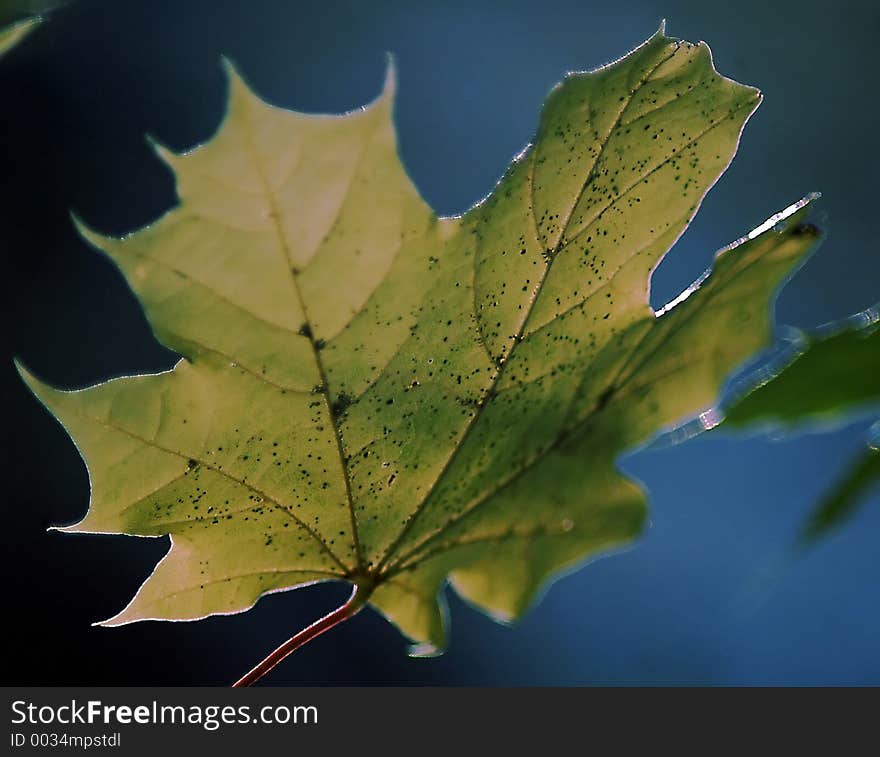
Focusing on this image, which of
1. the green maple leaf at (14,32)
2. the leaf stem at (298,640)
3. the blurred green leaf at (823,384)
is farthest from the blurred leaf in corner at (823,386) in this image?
the green maple leaf at (14,32)

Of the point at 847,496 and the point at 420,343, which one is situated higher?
the point at 420,343

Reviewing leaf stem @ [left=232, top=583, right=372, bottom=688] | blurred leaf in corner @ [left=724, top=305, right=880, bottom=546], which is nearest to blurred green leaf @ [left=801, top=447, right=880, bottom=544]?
blurred leaf in corner @ [left=724, top=305, right=880, bottom=546]

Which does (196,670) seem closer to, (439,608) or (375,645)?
(375,645)

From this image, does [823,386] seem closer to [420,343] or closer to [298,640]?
[420,343]

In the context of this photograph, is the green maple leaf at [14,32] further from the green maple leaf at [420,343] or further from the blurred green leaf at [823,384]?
the blurred green leaf at [823,384]

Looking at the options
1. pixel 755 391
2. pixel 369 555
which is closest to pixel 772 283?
pixel 755 391

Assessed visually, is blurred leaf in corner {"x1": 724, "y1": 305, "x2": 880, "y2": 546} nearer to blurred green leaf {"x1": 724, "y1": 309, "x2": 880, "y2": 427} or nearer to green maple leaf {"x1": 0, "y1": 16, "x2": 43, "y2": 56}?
blurred green leaf {"x1": 724, "y1": 309, "x2": 880, "y2": 427}

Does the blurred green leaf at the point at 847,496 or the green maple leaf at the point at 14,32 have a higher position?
the green maple leaf at the point at 14,32

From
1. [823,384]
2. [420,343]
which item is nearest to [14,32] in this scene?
[420,343]

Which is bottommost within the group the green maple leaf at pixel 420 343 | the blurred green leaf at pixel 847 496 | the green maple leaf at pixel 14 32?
the blurred green leaf at pixel 847 496
